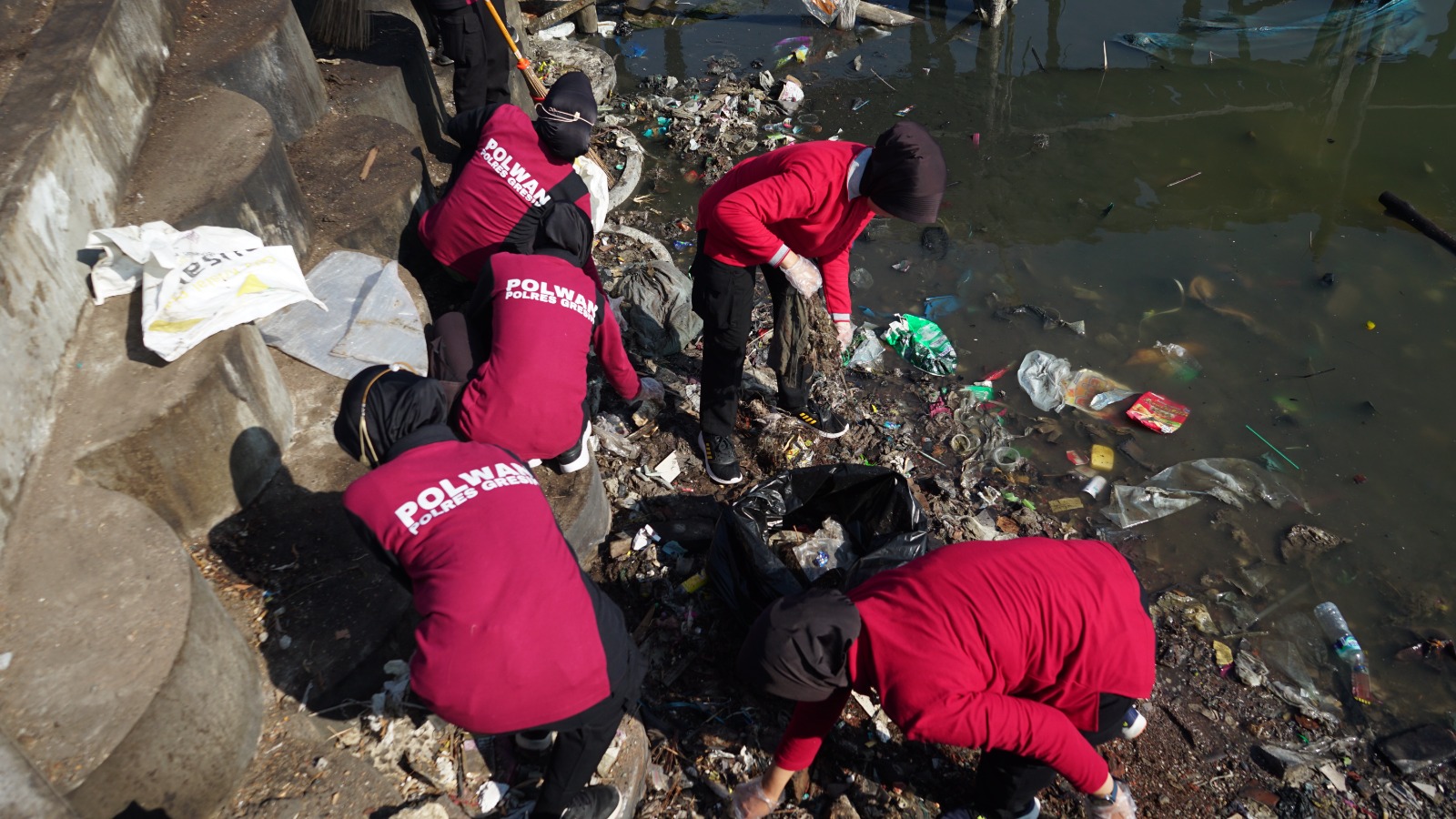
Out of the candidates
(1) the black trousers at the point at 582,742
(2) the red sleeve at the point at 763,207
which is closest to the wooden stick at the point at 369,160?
(2) the red sleeve at the point at 763,207

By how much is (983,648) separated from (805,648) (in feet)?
1.47

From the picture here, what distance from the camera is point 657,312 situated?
4.54 meters

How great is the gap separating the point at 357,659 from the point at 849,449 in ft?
7.89

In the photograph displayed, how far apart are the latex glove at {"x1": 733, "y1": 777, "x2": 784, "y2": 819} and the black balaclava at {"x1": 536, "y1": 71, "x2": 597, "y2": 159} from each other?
9.13 ft

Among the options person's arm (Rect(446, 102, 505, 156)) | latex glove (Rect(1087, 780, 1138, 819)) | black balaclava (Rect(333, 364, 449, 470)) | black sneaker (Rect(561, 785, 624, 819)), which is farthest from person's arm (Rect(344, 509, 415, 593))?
person's arm (Rect(446, 102, 505, 156))

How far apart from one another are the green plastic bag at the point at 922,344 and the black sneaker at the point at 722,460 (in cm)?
134

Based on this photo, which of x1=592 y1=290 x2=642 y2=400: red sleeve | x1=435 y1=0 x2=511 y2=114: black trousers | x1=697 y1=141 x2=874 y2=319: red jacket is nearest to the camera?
x1=697 y1=141 x2=874 y2=319: red jacket

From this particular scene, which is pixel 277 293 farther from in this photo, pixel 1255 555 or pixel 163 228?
pixel 1255 555

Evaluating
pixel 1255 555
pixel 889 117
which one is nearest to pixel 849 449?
pixel 1255 555

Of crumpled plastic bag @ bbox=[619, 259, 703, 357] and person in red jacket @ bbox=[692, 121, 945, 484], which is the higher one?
person in red jacket @ bbox=[692, 121, 945, 484]

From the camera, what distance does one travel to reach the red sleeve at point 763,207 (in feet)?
10.2

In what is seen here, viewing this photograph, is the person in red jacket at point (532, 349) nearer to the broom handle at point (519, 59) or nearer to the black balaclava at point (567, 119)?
the black balaclava at point (567, 119)

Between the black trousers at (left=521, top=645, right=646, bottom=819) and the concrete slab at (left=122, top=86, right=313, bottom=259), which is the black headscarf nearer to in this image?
the black trousers at (left=521, top=645, right=646, bottom=819)

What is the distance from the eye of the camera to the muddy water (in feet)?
13.0
